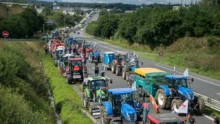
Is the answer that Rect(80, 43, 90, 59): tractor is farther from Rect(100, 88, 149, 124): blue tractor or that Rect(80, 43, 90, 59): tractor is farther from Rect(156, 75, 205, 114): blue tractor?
Rect(100, 88, 149, 124): blue tractor

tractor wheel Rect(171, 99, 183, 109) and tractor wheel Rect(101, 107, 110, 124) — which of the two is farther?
tractor wheel Rect(171, 99, 183, 109)

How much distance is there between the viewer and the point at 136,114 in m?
16.8

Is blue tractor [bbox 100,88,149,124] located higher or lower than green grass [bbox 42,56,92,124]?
higher

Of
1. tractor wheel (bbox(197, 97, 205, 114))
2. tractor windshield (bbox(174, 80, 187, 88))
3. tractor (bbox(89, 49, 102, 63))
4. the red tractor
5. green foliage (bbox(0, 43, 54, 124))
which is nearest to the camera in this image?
green foliage (bbox(0, 43, 54, 124))

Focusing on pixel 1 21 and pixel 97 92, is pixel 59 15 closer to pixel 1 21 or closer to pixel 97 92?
pixel 1 21

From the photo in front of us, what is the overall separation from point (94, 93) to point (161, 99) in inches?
166

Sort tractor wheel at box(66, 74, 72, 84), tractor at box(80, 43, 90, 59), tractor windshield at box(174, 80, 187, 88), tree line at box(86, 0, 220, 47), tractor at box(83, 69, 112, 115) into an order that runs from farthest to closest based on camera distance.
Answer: tree line at box(86, 0, 220, 47)
tractor at box(80, 43, 90, 59)
tractor wheel at box(66, 74, 72, 84)
tractor windshield at box(174, 80, 187, 88)
tractor at box(83, 69, 112, 115)

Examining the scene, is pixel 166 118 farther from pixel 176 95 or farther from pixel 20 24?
pixel 20 24

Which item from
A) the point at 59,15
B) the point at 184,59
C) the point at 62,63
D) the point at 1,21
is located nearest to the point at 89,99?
the point at 62,63

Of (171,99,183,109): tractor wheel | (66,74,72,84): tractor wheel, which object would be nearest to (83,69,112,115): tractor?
(171,99,183,109): tractor wheel

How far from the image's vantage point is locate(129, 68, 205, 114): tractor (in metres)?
20.0

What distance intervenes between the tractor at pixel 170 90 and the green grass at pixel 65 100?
4413 mm

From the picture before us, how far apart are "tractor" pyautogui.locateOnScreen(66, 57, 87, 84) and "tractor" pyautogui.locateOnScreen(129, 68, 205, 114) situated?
321 inches

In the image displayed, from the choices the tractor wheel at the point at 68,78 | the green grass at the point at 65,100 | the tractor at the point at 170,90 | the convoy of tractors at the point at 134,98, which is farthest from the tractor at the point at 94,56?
the tractor at the point at 170,90
